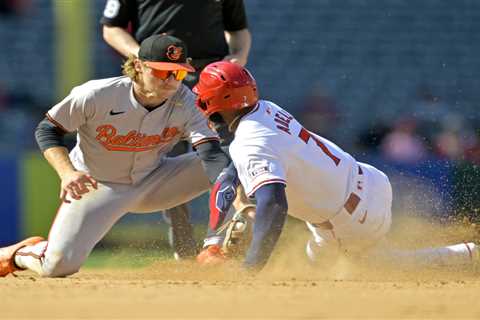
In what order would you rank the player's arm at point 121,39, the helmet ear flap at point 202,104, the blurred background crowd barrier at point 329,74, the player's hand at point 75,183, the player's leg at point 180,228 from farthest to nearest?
the blurred background crowd barrier at point 329,74, the player's arm at point 121,39, the player's leg at point 180,228, the player's hand at point 75,183, the helmet ear flap at point 202,104

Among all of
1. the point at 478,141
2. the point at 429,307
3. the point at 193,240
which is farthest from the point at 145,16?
the point at 478,141

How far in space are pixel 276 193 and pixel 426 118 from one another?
22.4 ft

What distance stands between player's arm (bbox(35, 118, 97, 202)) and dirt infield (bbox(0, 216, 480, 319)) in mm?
504

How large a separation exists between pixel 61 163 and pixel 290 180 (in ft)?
4.35

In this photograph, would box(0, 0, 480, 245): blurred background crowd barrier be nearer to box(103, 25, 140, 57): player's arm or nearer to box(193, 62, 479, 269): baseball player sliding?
box(103, 25, 140, 57): player's arm

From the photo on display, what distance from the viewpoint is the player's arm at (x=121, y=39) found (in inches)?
281

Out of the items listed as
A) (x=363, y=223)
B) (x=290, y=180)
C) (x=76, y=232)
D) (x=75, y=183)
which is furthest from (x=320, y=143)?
(x=76, y=232)

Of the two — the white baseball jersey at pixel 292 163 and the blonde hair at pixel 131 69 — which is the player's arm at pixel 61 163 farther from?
the white baseball jersey at pixel 292 163

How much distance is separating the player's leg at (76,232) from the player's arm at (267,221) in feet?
4.73

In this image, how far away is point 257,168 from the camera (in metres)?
5.23

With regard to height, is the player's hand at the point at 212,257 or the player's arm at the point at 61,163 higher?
the player's arm at the point at 61,163

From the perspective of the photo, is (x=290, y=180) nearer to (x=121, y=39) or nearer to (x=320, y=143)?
(x=320, y=143)

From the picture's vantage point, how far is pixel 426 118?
1169 cm

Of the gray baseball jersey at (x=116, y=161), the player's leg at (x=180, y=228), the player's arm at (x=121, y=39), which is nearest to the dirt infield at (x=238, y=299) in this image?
the gray baseball jersey at (x=116, y=161)
